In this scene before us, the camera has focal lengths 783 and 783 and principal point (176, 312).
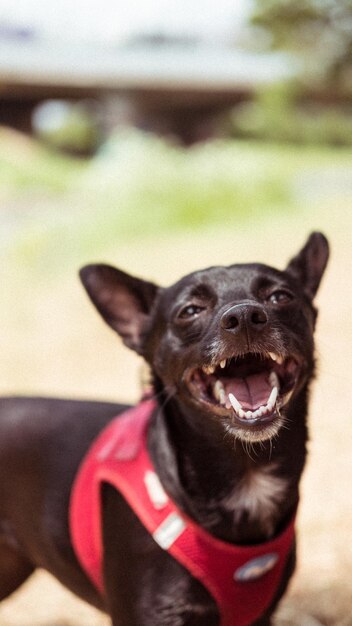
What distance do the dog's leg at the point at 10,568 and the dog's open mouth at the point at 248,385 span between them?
3.31ft

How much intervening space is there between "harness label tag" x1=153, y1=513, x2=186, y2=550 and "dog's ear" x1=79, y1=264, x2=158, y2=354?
2.08 ft

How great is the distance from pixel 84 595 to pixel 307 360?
1.07 m

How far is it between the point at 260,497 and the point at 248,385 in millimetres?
350

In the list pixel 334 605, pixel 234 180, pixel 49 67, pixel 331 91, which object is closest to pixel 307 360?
pixel 334 605

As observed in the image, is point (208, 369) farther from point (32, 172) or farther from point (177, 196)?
point (32, 172)

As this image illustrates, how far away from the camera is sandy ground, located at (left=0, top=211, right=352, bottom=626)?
3172 mm

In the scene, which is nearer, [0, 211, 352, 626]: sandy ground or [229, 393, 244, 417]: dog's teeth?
[229, 393, 244, 417]: dog's teeth

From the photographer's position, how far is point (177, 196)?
35.0 feet

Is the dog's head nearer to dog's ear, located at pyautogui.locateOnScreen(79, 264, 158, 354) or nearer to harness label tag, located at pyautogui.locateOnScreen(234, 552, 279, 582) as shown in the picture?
dog's ear, located at pyautogui.locateOnScreen(79, 264, 158, 354)

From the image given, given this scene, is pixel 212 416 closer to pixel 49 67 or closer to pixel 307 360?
pixel 307 360

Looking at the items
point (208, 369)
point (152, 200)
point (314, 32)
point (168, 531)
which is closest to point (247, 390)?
point (208, 369)

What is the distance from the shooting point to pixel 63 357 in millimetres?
6699

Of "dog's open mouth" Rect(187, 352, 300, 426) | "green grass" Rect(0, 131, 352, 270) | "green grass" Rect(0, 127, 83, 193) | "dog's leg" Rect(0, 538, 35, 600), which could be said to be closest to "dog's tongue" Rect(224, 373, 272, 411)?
"dog's open mouth" Rect(187, 352, 300, 426)

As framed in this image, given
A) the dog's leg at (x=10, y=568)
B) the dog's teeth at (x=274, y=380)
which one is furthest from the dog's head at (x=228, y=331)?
the dog's leg at (x=10, y=568)
